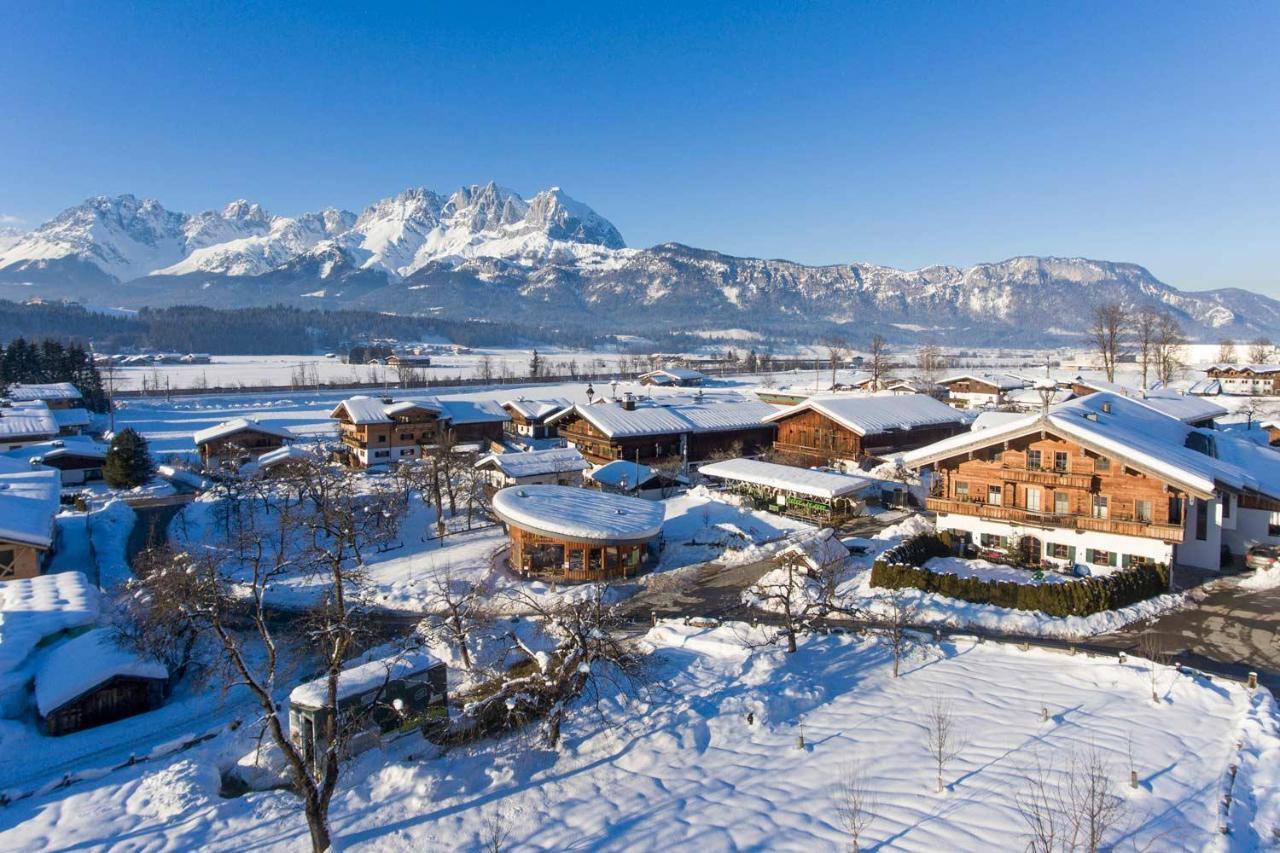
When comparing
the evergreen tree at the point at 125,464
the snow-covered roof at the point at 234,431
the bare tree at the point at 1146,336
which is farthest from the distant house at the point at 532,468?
the bare tree at the point at 1146,336

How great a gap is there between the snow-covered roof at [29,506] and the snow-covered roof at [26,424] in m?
19.1

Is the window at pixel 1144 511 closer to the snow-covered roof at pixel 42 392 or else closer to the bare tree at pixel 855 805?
the bare tree at pixel 855 805

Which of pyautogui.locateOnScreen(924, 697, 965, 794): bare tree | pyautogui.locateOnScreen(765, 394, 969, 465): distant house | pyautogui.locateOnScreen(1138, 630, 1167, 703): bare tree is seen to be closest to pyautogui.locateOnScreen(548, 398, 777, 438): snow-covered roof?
pyautogui.locateOnScreen(765, 394, 969, 465): distant house

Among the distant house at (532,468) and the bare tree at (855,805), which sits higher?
the distant house at (532,468)

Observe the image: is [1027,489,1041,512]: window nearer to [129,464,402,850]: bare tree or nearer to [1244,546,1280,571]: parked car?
[1244,546,1280,571]: parked car

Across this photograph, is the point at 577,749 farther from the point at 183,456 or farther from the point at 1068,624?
the point at 183,456

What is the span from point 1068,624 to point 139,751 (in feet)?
78.1

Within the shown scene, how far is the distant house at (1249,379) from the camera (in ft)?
255

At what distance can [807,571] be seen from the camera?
24281 millimetres

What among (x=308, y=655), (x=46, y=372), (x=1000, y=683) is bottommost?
(x=308, y=655)

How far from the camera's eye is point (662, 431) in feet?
148

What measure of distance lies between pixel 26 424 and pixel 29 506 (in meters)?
29.6

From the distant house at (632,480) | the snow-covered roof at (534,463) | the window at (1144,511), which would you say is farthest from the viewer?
the snow-covered roof at (534,463)

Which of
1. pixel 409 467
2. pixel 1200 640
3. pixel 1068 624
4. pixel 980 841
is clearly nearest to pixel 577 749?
pixel 980 841
